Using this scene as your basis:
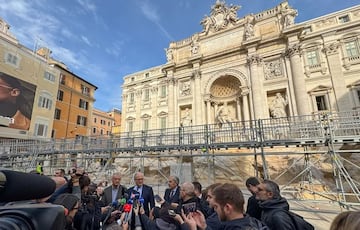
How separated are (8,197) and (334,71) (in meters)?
19.4

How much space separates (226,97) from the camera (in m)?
19.4

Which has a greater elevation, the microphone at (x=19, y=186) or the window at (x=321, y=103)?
the window at (x=321, y=103)

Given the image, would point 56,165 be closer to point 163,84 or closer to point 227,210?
point 163,84

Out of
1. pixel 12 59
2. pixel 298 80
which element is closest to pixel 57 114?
pixel 12 59

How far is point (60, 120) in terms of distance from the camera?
2395 centimetres

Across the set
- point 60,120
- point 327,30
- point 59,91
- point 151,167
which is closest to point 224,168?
point 151,167

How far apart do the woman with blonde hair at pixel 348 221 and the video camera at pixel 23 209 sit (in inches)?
60.1

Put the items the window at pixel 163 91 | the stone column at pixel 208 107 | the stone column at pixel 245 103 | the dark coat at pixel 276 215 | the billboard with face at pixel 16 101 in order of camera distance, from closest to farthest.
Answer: the dark coat at pixel 276 215, the stone column at pixel 245 103, the billboard with face at pixel 16 101, the stone column at pixel 208 107, the window at pixel 163 91

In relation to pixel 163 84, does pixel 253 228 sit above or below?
below

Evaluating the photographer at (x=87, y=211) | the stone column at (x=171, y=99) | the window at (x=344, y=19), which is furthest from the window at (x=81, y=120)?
the window at (x=344, y=19)

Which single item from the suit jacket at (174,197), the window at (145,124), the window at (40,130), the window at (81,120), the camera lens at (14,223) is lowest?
the suit jacket at (174,197)

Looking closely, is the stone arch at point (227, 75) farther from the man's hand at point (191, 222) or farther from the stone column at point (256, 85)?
the man's hand at point (191, 222)

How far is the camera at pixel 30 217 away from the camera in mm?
739

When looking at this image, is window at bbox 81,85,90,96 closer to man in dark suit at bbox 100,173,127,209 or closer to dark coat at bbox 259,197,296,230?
man in dark suit at bbox 100,173,127,209
